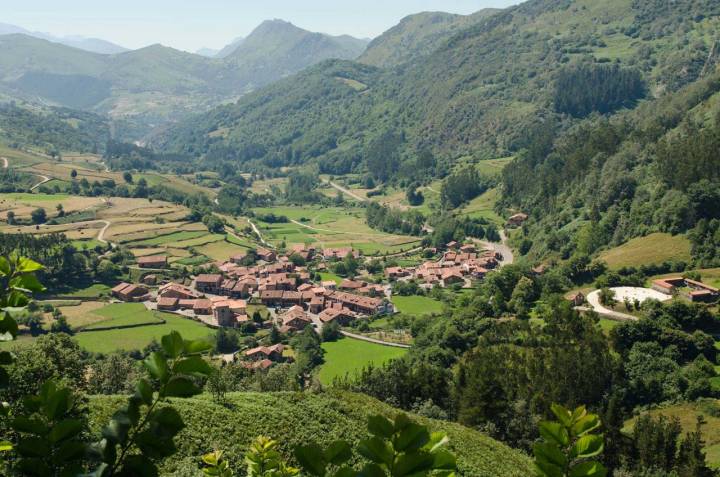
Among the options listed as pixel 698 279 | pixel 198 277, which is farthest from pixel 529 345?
pixel 198 277

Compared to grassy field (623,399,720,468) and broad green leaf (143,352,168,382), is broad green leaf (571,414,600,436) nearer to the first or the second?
broad green leaf (143,352,168,382)

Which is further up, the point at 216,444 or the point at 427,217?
the point at 216,444

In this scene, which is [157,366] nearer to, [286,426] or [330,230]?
[286,426]

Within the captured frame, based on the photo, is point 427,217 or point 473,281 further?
point 427,217

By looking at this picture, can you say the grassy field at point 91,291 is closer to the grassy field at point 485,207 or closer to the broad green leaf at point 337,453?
the grassy field at point 485,207

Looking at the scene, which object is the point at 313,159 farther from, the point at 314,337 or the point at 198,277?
the point at 314,337

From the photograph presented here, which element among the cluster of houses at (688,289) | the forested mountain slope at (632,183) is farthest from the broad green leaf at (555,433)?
the forested mountain slope at (632,183)
